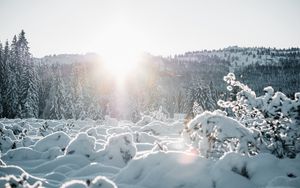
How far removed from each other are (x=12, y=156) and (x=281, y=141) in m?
10.6

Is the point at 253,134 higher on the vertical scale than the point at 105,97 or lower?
higher

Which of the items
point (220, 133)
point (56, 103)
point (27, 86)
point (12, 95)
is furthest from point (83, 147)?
point (56, 103)

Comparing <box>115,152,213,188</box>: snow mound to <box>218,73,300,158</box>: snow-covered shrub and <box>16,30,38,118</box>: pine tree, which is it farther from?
<box>16,30,38,118</box>: pine tree

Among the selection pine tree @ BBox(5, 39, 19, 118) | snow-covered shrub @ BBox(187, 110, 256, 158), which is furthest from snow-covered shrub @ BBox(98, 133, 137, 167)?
pine tree @ BBox(5, 39, 19, 118)

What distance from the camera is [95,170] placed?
1213 cm

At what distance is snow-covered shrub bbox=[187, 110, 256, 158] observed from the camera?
9.92 meters

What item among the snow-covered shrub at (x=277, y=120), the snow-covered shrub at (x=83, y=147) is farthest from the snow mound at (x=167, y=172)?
the snow-covered shrub at (x=83, y=147)

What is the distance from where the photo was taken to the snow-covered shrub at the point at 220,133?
9.92 metres

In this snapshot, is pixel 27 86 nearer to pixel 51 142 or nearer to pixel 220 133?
pixel 51 142

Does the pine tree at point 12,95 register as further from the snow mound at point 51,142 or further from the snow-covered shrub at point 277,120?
the snow-covered shrub at point 277,120

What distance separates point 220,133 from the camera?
9.96m

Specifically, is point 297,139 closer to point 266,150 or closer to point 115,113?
point 266,150

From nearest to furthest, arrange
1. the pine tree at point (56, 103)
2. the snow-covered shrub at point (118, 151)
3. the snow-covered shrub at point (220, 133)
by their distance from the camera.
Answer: the snow-covered shrub at point (220, 133) < the snow-covered shrub at point (118, 151) < the pine tree at point (56, 103)

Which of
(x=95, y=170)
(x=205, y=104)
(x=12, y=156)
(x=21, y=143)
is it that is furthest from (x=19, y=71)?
(x=95, y=170)
